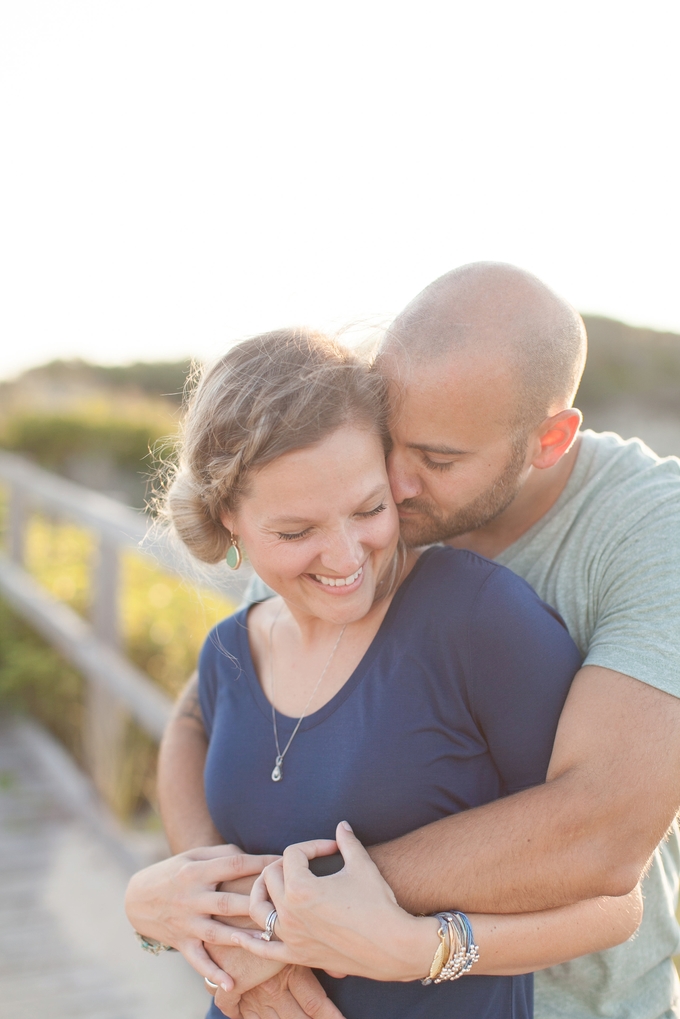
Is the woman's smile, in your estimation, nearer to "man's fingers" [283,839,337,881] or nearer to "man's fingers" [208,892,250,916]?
"man's fingers" [283,839,337,881]

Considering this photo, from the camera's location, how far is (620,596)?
1569 mm

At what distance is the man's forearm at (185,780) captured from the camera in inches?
76.2

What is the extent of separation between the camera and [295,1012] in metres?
1.58

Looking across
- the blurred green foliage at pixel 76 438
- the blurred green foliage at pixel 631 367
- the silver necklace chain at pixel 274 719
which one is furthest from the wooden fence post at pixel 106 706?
the blurred green foliage at pixel 631 367

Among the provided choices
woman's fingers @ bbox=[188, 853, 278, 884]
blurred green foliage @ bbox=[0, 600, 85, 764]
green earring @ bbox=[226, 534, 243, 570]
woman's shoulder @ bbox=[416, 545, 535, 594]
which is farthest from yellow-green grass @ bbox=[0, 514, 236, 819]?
woman's shoulder @ bbox=[416, 545, 535, 594]

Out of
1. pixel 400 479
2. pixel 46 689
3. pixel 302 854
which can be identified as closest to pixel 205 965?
pixel 302 854

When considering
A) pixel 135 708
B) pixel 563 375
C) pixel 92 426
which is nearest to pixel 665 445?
pixel 92 426

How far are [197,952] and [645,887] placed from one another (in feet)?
2.83

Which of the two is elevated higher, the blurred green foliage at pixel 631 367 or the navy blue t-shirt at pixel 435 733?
the navy blue t-shirt at pixel 435 733

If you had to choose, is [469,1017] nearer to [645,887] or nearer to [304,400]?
[645,887]

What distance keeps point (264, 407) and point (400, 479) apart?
34 cm

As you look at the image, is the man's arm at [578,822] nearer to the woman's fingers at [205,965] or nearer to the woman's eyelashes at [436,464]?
the woman's fingers at [205,965]

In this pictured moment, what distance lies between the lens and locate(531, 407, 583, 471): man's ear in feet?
5.99

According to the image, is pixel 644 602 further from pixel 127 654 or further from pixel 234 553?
pixel 127 654
